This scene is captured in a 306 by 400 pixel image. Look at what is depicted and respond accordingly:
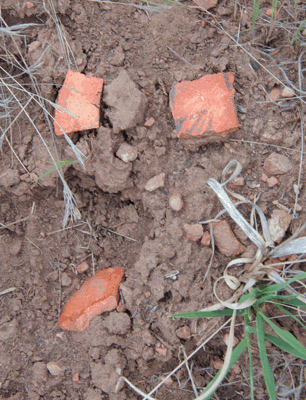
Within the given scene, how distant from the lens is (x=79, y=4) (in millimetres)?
1598

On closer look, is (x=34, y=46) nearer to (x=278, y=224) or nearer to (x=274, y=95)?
(x=274, y=95)

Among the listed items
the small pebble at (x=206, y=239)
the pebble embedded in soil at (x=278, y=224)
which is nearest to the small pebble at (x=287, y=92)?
the pebble embedded in soil at (x=278, y=224)

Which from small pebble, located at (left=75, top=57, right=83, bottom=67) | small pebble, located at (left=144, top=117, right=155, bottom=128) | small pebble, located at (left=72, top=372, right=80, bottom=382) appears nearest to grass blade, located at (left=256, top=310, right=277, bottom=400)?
small pebble, located at (left=72, top=372, right=80, bottom=382)

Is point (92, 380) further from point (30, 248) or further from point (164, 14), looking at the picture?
point (164, 14)

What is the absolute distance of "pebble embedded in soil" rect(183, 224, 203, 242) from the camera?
144 centimetres

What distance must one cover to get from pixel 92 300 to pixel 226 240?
71 cm

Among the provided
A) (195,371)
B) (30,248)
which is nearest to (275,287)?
(195,371)

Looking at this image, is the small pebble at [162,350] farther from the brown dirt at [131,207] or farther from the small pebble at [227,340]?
the small pebble at [227,340]

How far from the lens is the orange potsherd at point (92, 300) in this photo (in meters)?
1.51

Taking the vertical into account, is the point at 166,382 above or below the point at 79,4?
below

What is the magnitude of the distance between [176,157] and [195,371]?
1.00 m

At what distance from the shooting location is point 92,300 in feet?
5.13

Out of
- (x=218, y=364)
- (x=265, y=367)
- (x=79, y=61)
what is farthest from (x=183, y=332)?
(x=79, y=61)

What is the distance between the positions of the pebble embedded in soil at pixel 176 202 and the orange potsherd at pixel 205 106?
292 millimetres
